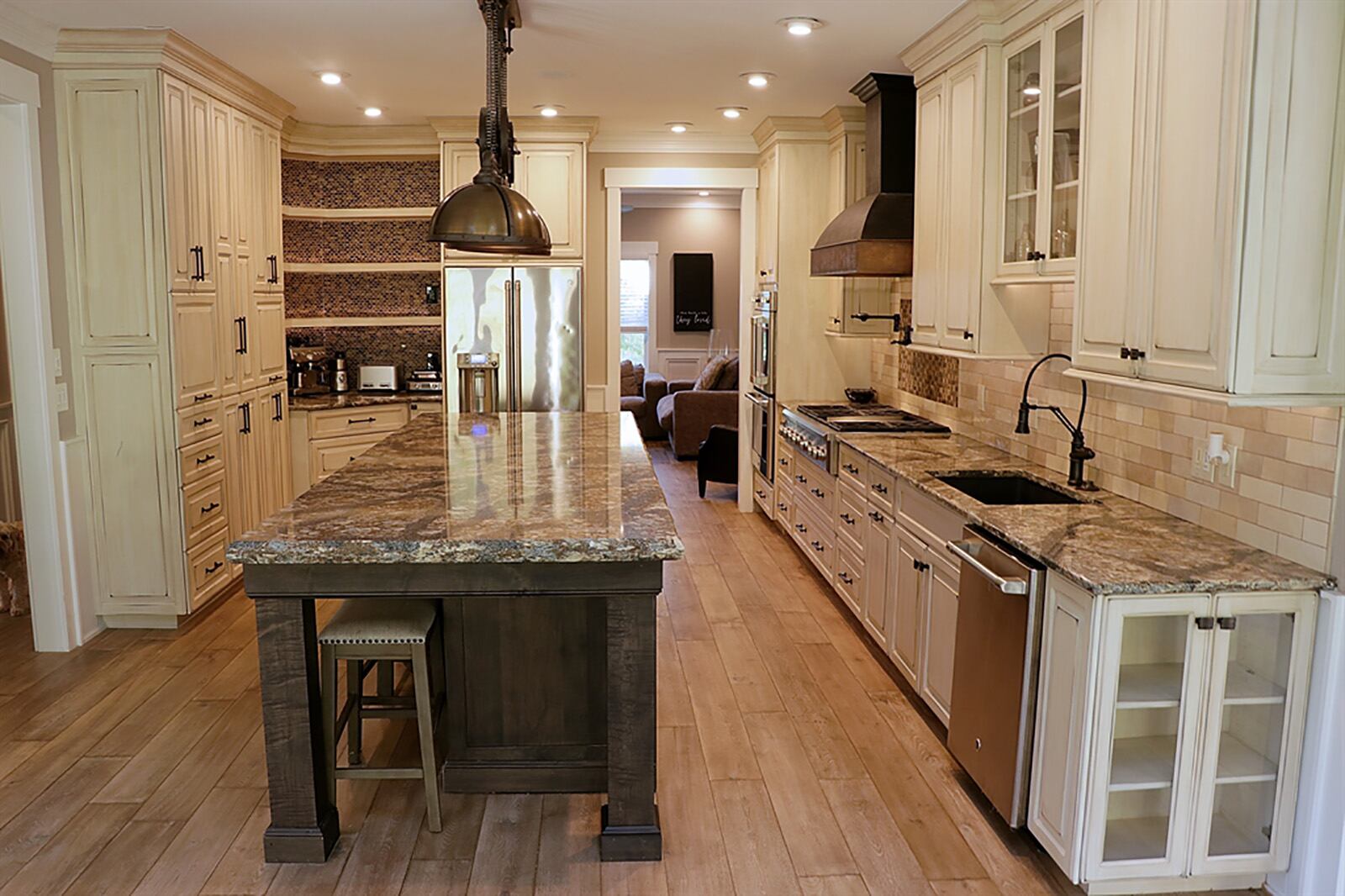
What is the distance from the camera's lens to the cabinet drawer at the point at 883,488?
13.3 ft

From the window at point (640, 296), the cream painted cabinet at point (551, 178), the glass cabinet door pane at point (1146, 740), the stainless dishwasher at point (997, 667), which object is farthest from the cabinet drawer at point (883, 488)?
the window at point (640, 296)

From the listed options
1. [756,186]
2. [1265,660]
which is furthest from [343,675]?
[756,186]

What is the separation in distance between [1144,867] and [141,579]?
13.8 feet

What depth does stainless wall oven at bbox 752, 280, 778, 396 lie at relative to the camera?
6637 mm

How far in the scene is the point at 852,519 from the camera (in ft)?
15.4

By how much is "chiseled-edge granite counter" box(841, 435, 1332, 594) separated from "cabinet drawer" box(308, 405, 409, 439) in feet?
13.1

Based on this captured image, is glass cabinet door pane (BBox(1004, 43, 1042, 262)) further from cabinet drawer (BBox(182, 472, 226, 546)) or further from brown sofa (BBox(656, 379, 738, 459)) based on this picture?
brown sofa (BBox(656, 379, 738, 459))

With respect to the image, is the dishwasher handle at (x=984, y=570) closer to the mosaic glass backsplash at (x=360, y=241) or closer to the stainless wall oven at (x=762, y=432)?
the stainless wall oven at (x=762, y=432)

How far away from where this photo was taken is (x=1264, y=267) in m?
2.37

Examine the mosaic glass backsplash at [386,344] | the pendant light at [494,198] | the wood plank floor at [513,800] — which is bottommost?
the wood plank floor at [513,800]

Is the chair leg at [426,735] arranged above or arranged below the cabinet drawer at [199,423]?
below

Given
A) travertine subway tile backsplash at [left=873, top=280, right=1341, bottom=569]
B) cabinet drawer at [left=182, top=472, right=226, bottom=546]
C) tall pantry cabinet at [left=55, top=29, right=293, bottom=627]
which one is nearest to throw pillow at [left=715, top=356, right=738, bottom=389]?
travertine subway tile backsplash at [left=873, top=280, right=1341, bottom=569]

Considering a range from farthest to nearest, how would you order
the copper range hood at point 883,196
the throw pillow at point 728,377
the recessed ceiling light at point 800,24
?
the throw pillow at point 728,377 → the copper range hood at point 883,196 → the recessed ceiling light at point 800,24

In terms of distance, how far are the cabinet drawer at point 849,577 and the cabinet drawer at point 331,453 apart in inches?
116
